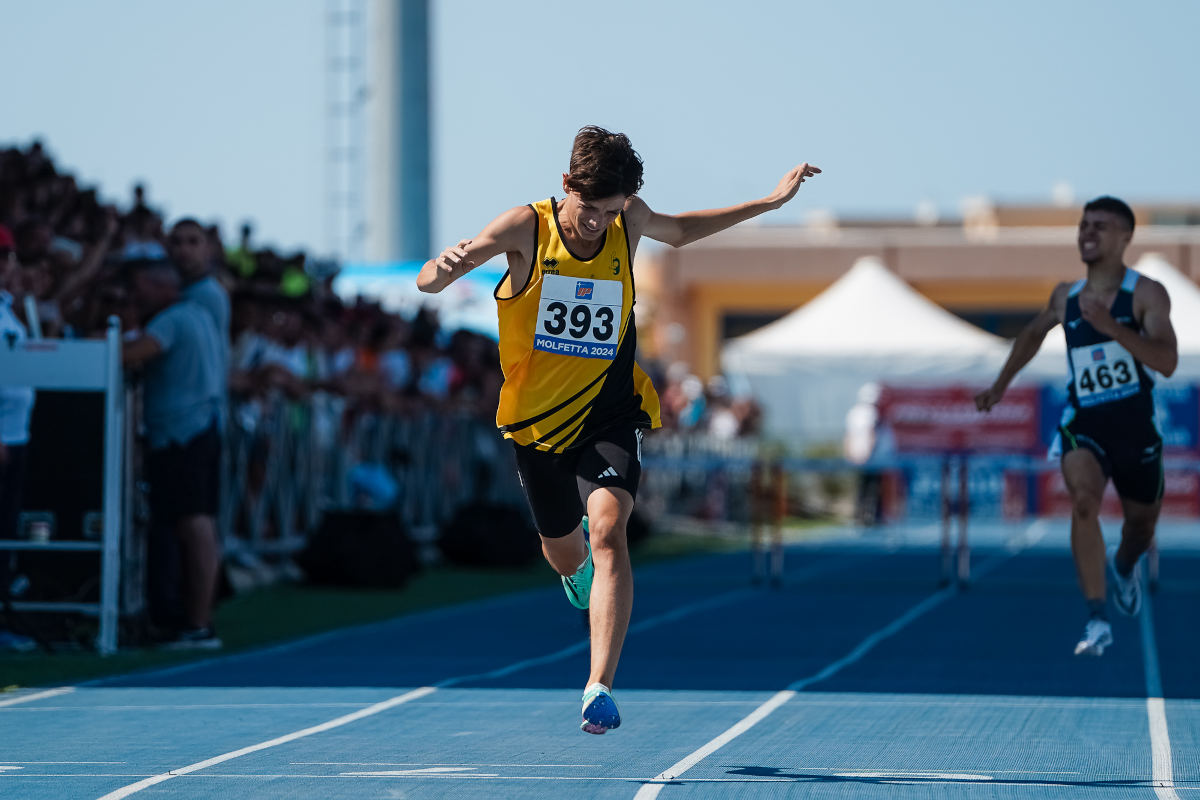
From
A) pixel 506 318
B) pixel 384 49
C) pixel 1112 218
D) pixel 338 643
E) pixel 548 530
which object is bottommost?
pixel 338 643

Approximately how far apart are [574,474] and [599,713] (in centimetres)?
105

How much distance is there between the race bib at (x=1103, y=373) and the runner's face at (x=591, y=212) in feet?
10.4

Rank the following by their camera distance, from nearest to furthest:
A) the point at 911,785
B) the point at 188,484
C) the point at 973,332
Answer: the point at 911,785
the point at 188,484
the point at 973,332

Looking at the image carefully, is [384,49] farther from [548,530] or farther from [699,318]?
[699,318]

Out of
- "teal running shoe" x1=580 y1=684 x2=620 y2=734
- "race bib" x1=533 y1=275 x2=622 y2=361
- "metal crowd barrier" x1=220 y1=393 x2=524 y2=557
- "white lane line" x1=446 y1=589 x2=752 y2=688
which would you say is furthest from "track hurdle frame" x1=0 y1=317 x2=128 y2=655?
"teal running shoe" x1=580 y1=684 x2=620 y2=734

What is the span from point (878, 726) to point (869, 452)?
1822cm

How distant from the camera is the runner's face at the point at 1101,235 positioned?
855 centimetres

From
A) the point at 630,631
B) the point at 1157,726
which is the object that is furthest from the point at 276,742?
the point at 630,631

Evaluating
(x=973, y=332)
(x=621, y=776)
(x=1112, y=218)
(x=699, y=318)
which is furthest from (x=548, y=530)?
(x=699, y=318)

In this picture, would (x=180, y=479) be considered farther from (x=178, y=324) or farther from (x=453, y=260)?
(x=453, y=260)

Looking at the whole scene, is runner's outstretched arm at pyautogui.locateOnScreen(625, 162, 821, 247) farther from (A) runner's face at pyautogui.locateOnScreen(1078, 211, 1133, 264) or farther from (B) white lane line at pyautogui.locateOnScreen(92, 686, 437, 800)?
(A) runner's face at pyautogui.locateOnScreen(1078, 211, 1133, 264)

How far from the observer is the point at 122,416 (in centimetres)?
998

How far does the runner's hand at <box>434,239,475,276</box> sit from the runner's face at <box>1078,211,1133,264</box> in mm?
3530

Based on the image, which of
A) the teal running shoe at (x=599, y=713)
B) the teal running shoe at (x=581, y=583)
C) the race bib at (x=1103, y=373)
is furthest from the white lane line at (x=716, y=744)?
the race bib at (x=1103, y=373)
